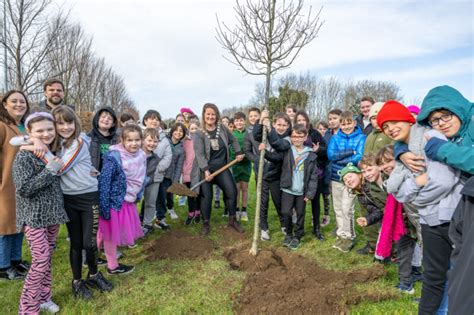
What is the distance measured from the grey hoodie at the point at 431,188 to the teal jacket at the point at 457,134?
13 cm

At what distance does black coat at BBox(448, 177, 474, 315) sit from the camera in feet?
5.26

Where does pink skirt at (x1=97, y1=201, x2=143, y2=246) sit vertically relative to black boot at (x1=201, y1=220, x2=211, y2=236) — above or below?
above

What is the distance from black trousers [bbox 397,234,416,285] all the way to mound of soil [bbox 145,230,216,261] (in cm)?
260

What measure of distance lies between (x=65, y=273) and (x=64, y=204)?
1.32 metres

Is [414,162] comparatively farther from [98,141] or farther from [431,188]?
[98,141]

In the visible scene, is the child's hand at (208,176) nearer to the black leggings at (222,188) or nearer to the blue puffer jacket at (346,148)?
the black leggings at (222,188)

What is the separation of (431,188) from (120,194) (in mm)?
3422

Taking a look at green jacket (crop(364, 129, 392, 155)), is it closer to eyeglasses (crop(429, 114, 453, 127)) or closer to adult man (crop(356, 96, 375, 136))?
adult man (crop(356, 96, 375, 136))

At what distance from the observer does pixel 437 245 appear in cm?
260

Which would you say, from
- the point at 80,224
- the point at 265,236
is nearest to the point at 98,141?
the point at 80,224

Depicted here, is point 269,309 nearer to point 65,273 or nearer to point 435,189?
point 435,189

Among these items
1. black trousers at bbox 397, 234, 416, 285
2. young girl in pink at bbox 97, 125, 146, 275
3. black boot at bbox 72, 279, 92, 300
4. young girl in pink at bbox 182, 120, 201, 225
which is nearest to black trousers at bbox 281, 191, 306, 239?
black trousers at bbox 397, 234, 416, 285

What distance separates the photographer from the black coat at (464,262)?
1604mm

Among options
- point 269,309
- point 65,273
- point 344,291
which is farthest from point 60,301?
point 344,291
